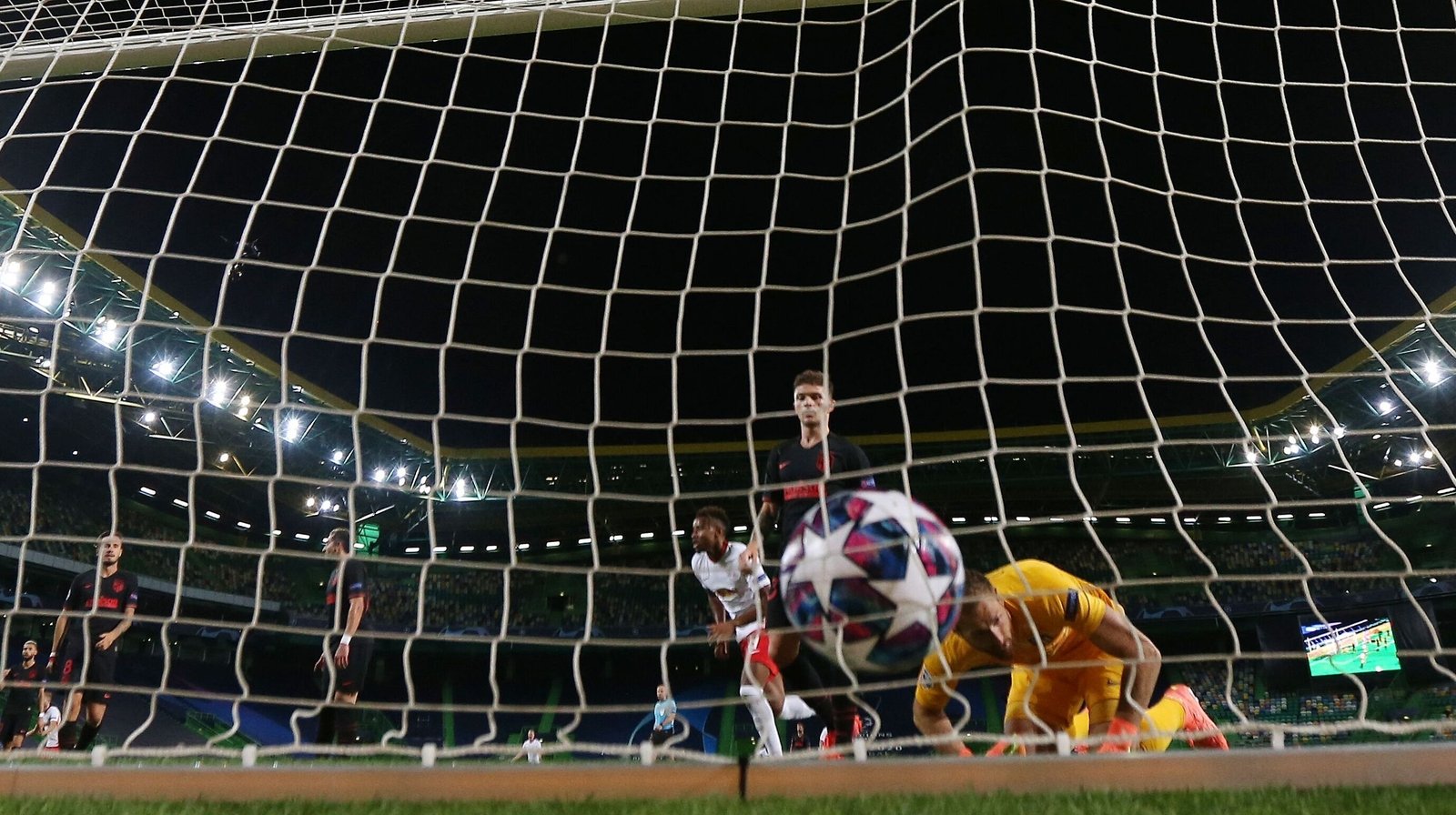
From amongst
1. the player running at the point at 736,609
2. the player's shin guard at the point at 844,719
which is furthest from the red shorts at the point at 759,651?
the player's shin guard at the point at 844,719

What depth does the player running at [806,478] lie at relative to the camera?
9.44ft

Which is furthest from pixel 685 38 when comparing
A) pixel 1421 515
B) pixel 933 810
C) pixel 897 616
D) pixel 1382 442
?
pixel 1421 515

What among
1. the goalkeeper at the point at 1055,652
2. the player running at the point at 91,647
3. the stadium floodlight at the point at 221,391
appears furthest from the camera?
the stadium floodlight at the point at 221,391

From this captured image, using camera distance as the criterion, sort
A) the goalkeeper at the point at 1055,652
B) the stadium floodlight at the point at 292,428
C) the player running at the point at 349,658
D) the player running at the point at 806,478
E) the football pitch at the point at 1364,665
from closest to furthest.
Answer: the goalkeeper at the point at 1055,652, the player running at the point at 806,478, the player running at the point at 349,658, the football pitch at the point at 1364,665, the stadium floodlight at the point at 292,428

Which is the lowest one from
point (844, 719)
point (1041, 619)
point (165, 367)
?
point (844, 719)

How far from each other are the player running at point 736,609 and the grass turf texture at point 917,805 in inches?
71.8

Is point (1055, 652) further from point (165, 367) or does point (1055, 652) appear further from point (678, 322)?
point (165, 367)

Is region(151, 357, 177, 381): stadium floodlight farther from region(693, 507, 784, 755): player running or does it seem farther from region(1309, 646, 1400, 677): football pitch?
region(1309, 646, 1400, 677): football pitch

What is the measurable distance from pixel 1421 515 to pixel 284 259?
47.0ft

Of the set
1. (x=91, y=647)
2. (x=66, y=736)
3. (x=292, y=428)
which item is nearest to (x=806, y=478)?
(x=91, y=647)

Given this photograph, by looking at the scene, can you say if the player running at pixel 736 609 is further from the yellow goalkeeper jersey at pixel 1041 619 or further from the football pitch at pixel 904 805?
the football pitch at pixel 904 805

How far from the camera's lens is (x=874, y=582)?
220 cm

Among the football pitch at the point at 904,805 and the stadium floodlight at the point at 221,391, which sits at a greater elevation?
the stadium floodlight at the point at 221,391

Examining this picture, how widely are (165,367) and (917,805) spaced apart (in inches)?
455
